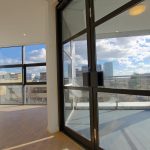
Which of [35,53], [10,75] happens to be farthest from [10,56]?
[35,53]

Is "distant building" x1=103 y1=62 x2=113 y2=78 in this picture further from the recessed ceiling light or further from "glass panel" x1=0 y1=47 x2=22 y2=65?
"glass panel" x1=0 y1=47 x2=22 y2=65

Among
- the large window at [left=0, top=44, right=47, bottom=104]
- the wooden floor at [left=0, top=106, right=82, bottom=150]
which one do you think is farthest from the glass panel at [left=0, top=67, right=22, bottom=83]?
the wooden floor at [left=0, top=106, right=82, bottom=150]

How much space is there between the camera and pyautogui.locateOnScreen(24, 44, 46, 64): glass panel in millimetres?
8281

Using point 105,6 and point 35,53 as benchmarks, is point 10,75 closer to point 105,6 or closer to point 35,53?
point 35,53

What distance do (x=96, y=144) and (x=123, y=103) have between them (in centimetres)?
89

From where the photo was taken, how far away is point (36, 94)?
8.43 meters

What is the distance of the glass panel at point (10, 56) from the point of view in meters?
8.48

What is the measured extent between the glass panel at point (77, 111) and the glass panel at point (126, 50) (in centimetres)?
71

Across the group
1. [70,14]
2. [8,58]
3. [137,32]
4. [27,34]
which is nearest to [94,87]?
[137,32]

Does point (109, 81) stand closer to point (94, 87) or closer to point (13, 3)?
point (94, 87)

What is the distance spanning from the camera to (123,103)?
2246mm

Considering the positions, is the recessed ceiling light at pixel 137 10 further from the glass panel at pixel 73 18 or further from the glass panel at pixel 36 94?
the glass panel at pixel 36 94

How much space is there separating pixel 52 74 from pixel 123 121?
6.85ft

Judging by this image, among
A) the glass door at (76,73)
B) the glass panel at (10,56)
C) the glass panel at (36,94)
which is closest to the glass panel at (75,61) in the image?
the glass door at (76,73)
